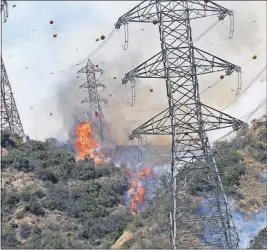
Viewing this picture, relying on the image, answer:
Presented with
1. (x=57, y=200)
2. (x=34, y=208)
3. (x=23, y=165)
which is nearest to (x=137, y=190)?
(x=57, y=200)

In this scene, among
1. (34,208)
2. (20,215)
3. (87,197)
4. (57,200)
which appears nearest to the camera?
(20,215)

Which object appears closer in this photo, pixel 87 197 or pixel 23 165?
pixel 87 197

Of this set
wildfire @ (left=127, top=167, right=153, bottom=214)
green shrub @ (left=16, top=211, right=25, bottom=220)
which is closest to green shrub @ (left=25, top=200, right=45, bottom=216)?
green shrub @ (left=16, top=211, right=25, bottom=220)

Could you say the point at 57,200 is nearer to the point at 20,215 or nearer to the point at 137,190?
the point at 20,215

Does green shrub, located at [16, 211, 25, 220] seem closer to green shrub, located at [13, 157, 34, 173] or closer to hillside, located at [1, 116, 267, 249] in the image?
hillside, located at [1, 116, 267, 249]

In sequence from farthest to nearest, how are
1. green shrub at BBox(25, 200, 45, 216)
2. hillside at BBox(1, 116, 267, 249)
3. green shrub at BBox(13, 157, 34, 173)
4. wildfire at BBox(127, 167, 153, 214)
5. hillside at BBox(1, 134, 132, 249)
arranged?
green shrub at BBox(13, 157, 34, 173), wildfire at BBox(127, 167, 153, 214), green shrub at BBox(25, 200, 45, 216), hillside at BBox(1, 134, 132, 249), hillside at BBox(1, 116, 267, 249)

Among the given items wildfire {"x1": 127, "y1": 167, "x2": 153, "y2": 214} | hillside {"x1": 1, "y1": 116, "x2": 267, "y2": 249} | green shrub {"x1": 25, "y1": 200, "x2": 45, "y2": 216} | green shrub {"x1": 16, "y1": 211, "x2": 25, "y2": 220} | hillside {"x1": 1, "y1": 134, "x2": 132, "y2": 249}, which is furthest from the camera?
wildfire {"x1": 127, "y1": 167, "x2": 153, "y2": 214}
